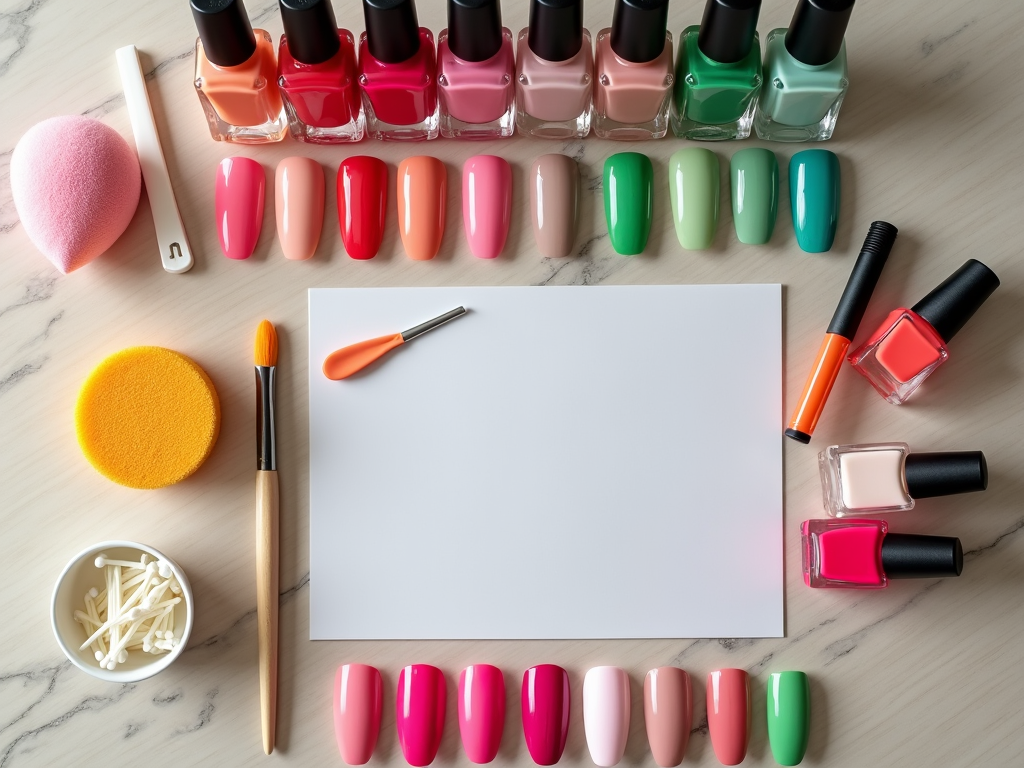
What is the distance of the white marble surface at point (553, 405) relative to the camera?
0.66 meters

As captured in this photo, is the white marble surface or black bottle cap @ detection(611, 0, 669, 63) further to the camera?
the white marble surface

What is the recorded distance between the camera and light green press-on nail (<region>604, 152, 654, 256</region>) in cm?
66

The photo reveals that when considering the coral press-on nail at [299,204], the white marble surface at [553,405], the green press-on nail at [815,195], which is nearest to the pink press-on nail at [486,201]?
the white marble surface at [553,405]

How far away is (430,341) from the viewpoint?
0.66m

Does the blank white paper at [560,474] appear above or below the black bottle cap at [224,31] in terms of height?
below

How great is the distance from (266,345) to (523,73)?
0.29 metres

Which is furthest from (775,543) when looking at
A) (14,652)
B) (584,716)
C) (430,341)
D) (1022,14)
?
(14,652)

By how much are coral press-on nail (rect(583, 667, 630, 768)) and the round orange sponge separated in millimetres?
357

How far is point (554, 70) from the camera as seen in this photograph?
607mm

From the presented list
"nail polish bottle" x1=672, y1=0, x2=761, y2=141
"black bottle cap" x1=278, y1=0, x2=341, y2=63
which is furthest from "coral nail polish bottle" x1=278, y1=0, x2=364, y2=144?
"nail polish bottle" x1=672, y1=0, x2=761, y2=141

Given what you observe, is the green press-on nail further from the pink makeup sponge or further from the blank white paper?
the pink makeup sponge

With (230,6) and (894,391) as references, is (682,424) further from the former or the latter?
(230,6)

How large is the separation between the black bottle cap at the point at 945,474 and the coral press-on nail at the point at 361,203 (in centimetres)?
45

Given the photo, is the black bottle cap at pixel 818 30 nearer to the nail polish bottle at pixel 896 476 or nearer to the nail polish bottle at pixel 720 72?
the nail polish bottle at pixel 720 72
